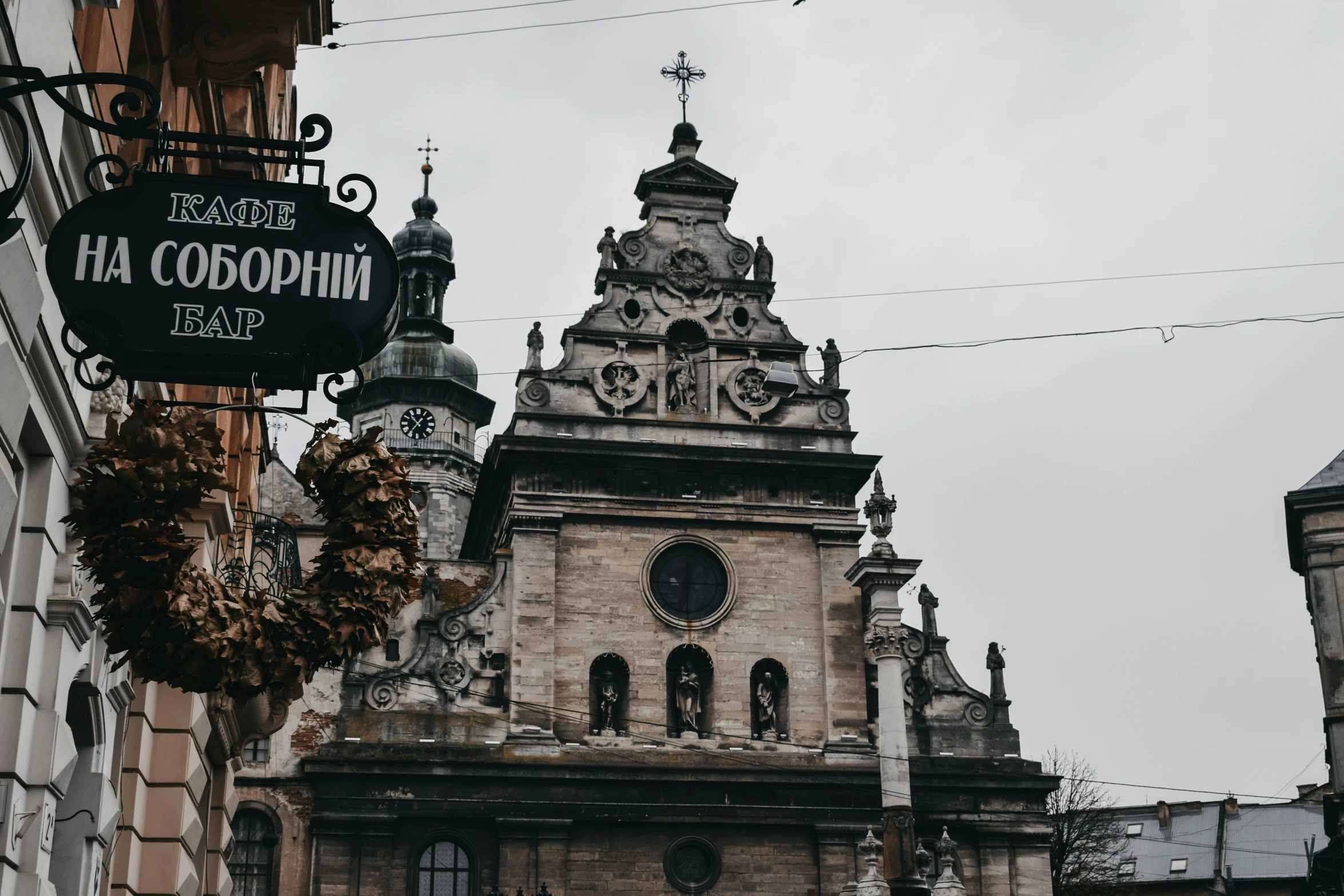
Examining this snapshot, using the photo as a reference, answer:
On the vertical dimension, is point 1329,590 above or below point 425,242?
below

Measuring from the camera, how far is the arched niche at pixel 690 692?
33500mm

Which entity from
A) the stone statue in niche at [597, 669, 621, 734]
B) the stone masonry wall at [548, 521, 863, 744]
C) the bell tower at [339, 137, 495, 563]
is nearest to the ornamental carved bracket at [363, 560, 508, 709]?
the stone masonry wall at [548, 521, 863, 744]

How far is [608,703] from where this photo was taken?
33312 millimetres

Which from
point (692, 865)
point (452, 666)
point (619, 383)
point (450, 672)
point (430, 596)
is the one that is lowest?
point (692, 865)

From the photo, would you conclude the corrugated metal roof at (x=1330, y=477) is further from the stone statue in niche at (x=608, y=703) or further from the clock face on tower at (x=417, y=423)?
the clock face on tower at (x=417, y=423)

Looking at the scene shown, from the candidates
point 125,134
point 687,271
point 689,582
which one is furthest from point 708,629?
point 125,134

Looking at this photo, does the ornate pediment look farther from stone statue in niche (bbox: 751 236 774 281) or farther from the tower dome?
the tower dome

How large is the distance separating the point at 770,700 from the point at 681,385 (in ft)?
22.6

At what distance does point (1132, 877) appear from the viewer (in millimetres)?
60125

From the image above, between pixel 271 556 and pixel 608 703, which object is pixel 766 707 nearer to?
pixel 608 703

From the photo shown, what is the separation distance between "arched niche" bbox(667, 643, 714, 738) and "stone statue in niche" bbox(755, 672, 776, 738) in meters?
0.95

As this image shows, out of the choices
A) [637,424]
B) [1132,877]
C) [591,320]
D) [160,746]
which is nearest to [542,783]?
[637,424]

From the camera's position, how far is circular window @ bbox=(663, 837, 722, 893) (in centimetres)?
3212

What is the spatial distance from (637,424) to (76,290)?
90.7 feet
